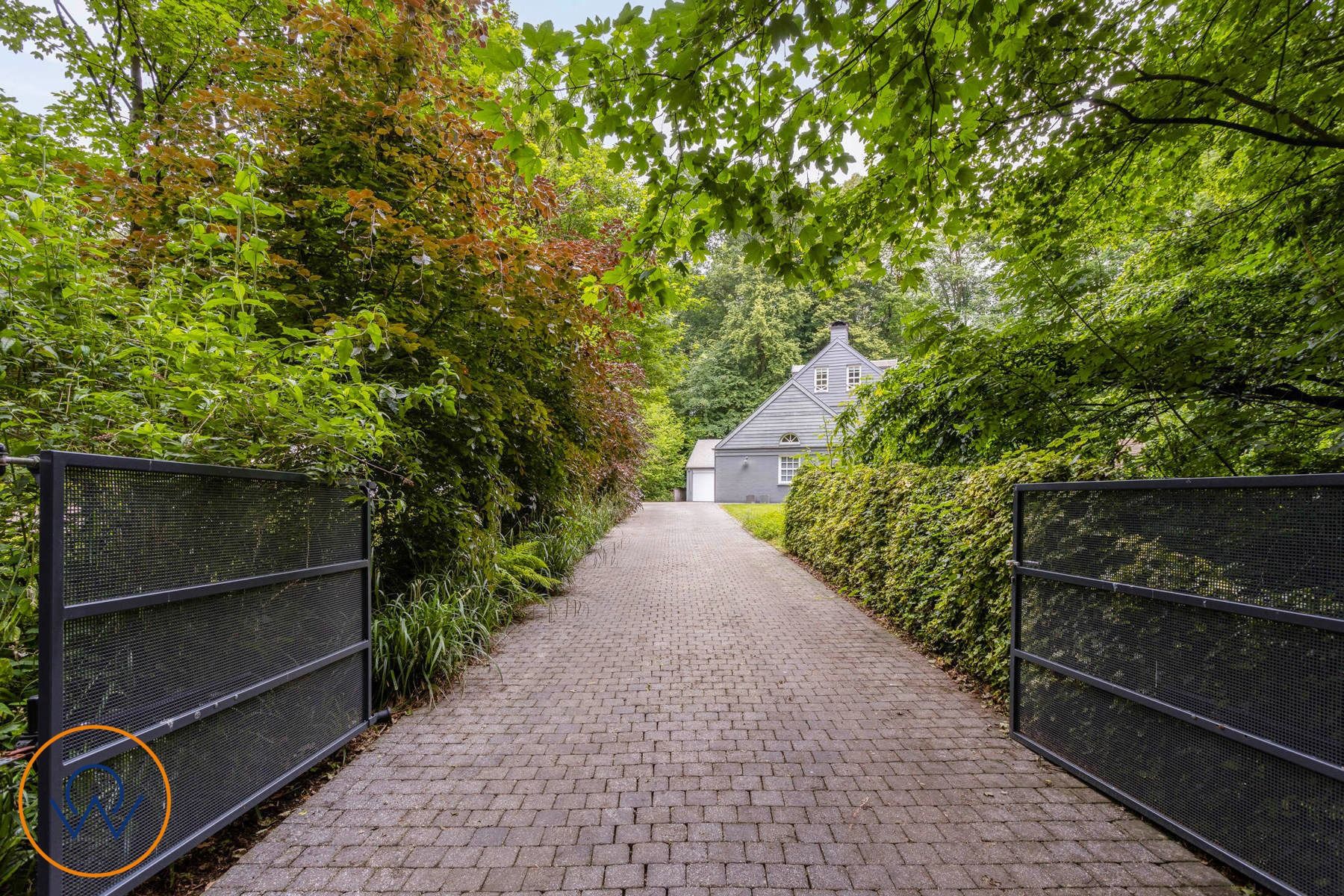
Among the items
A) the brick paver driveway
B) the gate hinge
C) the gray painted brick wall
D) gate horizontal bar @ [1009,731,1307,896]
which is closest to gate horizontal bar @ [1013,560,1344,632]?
gate horizontal bar @ [1009,731,1307,896]

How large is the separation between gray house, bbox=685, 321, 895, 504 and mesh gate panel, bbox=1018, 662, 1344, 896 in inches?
948

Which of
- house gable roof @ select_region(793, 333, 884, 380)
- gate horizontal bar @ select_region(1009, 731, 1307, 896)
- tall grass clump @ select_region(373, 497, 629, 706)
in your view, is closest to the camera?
gate horizontal bar @ select_region(1009, 731, 1307, 896)

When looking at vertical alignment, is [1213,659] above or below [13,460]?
below

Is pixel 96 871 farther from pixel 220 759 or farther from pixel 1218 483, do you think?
pixel 1218 483

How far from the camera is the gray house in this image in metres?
27.6

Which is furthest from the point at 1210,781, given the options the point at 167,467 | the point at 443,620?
the point at 443,620

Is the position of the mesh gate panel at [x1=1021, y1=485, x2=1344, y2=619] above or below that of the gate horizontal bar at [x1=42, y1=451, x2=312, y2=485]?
below

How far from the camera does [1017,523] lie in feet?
11.6

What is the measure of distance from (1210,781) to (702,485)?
3467 centimetres

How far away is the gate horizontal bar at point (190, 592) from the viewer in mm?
1859

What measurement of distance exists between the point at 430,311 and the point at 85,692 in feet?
9.93

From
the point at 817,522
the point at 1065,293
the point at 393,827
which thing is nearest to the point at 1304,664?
the point at 1065,293

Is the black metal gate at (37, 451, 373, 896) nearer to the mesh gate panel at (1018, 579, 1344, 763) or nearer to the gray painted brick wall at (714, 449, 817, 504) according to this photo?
the mesh gate panel at (1018, 579, 1344, 763)

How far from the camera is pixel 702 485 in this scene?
37000mm
